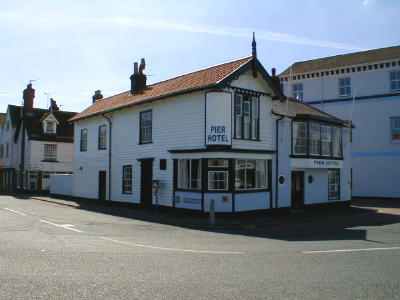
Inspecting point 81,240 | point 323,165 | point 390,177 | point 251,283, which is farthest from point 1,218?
point 390,177

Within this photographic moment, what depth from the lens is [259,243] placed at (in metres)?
13.0

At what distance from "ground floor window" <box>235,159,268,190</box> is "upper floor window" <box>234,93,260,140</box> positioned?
3.99 ft

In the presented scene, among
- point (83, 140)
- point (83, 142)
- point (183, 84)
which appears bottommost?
point (83, 142)

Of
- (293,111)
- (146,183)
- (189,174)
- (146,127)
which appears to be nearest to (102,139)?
(146,127)

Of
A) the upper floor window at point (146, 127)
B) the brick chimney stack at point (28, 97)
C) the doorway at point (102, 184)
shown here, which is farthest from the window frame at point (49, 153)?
the upper floor window at point (146, 127)

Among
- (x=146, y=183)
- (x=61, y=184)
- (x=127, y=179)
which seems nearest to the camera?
(x=146, y=183)

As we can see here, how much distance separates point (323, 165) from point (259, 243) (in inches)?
543

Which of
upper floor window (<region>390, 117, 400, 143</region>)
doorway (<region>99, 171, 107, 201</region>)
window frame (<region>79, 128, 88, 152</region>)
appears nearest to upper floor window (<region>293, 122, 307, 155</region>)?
doorway (<region>99, 171, 107, 201</region>)

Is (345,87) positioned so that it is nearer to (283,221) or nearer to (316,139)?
(316,139)

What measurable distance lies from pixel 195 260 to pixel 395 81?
28.7 metres

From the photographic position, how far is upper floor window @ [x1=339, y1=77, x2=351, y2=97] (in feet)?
117

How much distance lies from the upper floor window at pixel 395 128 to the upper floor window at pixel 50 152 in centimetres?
3117

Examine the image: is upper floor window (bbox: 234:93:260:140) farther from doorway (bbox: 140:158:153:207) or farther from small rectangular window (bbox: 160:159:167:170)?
doorway (bbox: 140:158:153:207)

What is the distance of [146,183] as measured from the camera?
79.6 feet
